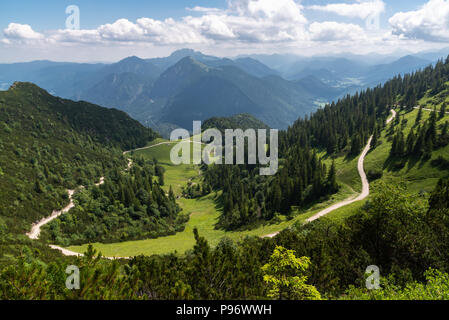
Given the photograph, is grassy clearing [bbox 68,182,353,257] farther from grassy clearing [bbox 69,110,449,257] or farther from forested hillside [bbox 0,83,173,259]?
forested hillside [bbox 0,83,173,259]

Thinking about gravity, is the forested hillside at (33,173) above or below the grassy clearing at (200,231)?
above

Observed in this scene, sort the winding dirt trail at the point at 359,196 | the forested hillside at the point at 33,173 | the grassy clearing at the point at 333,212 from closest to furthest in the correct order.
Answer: the winding dirt trail at the point at 359,196, the grassy clearing at the point at 333,212, the forested hillside at the point at 33,173

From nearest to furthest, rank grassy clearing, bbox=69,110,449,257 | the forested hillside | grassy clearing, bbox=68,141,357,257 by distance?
1. grassy clearing, bbox=69,110,449,257
2. grassy clearing, bbox=68,141,357,257
3. the forested hillside

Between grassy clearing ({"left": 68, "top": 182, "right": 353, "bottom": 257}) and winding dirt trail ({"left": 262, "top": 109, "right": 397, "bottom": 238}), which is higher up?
winding dirt trail ({"left": 262, "top": 109, "right": 397, "bottom": 238})

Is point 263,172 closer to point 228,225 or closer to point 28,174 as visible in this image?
point 228,225

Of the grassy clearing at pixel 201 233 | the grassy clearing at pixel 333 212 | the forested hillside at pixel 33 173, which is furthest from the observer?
the forested hillside at pixel 33 173

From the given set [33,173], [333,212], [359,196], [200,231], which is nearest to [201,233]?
[200,231]

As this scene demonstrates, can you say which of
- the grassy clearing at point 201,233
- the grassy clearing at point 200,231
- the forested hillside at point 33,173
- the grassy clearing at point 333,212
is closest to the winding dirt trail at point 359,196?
the grassy clearing at point 333,212

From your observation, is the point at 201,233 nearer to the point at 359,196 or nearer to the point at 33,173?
the point at 359,196

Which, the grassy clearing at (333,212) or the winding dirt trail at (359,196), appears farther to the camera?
the grassy clearing at (333,212)

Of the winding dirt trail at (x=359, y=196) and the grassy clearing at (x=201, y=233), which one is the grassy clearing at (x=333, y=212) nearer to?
the grassy clearing at (x=201, y=233)

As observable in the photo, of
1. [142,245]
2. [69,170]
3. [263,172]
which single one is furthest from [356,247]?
[69,170]

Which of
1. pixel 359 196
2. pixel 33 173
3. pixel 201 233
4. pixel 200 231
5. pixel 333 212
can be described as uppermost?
pixel 359 196

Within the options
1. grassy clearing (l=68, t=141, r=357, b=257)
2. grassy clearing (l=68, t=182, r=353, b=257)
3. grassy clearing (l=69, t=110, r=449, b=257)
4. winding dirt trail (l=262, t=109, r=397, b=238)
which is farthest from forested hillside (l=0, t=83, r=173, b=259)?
winding dirt trail (l=262, t=109, r=397, b=238)
